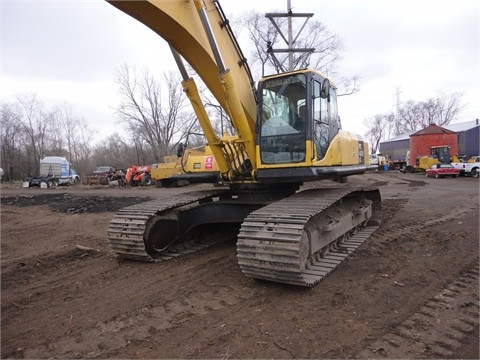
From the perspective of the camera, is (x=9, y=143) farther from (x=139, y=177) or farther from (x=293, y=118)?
(x=293, y=118)

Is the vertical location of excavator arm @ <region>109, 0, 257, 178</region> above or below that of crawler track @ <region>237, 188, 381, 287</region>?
above

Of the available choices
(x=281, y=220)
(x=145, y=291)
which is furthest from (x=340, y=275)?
(x=145, y=291)

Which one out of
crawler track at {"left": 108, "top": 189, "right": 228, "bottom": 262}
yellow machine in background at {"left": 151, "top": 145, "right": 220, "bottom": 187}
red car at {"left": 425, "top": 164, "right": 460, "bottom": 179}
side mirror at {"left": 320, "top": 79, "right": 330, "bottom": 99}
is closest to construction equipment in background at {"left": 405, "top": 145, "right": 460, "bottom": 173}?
red car at {"left": 425, "top": 164, "right": 460, "bottom": 179}

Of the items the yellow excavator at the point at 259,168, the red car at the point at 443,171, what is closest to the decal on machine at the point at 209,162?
the yellow excavator at the point at 259,168

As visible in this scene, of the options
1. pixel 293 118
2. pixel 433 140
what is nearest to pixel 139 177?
pixel 293 118

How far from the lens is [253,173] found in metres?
5.44

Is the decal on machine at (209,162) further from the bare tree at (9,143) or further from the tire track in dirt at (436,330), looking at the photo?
the bare tree at (9,143)

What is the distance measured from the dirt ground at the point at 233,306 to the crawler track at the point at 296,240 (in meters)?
0.19

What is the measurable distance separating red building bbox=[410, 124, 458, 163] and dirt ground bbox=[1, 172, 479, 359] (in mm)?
29533

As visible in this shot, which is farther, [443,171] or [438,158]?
[438,158]

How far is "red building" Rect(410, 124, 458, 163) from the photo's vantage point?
1256 inches

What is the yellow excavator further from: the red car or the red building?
the red building

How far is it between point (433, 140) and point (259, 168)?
105 ft

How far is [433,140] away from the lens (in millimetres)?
32031
